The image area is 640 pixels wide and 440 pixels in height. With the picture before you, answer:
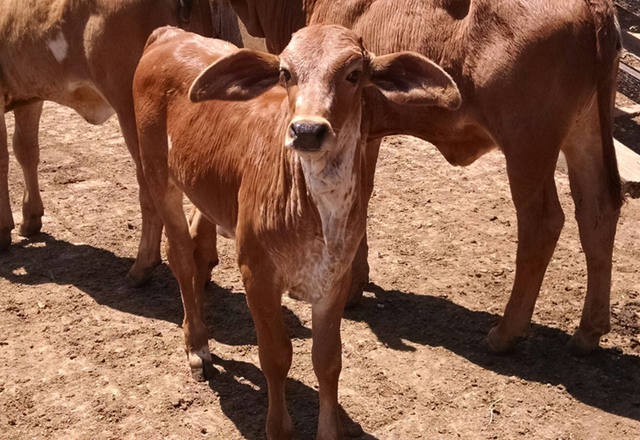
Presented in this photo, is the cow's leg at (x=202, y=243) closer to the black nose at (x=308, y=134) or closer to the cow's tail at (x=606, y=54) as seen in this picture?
the black nose at (x=308, y=134)

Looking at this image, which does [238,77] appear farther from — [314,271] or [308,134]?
[314,271]

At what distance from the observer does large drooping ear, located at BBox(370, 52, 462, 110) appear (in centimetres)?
448

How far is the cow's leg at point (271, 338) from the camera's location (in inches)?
188

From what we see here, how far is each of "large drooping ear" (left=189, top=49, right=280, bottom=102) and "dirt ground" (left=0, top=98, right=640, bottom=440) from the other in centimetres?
185

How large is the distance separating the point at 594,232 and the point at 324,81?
8.12ft

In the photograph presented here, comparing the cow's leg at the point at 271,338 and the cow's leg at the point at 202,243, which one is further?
the cow's leg at the point at 202,243

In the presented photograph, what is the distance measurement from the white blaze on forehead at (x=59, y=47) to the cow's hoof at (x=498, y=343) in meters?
3.43

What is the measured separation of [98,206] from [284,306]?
215 centimetres

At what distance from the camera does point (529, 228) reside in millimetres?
5805

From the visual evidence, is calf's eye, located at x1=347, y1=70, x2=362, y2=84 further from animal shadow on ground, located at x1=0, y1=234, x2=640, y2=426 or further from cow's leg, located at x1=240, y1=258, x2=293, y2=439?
animal shadow on ground, located at x1=0, y1=234, x2=640, y2=426

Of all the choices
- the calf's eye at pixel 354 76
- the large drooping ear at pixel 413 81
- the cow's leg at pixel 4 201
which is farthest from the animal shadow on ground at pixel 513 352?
the cow's leg at pixel 4 201

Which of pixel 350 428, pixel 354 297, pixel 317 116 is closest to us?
pixel 317 116

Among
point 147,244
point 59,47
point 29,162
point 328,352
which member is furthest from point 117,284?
point 328,352

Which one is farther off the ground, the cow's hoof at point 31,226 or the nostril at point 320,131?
the nostril at point 320,131
